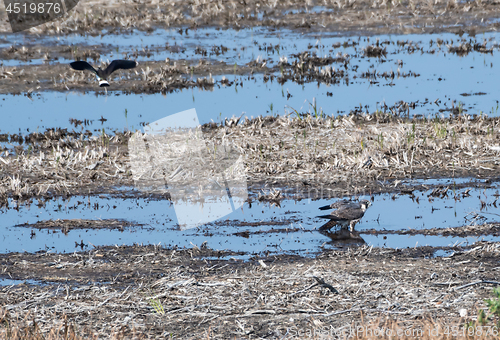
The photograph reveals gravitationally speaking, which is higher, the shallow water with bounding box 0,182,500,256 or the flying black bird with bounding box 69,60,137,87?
the flying black bird with bounding box 69,60,137,87

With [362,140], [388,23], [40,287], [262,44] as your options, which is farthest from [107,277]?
[388,23]

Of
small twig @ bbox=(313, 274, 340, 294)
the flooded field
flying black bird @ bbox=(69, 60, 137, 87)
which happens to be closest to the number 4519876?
the flooded field

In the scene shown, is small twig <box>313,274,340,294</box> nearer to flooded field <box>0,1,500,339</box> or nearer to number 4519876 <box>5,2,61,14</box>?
flooded field <box>0,1,500,339</box>

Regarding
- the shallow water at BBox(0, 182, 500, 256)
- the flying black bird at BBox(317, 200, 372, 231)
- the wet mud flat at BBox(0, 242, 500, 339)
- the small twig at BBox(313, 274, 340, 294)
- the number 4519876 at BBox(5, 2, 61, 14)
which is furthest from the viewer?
the number 4519876 at BBox(5, 2, 61, 14)

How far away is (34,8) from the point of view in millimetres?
27609

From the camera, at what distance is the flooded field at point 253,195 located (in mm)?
6930

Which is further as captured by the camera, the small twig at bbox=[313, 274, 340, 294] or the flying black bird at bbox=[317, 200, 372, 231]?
the flying black bird at bbox=[317, 200, 372, 231]

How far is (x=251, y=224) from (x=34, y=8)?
20.5m

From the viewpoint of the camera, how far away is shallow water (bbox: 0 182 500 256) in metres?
9.26

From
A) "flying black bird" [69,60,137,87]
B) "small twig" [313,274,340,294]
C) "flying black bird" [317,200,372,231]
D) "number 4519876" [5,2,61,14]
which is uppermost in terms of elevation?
"number 4519876" [5,2,61,14]

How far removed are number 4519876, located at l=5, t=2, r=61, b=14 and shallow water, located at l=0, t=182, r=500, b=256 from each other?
57.6 ft

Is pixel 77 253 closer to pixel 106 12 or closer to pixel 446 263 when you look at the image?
pixel 446 263

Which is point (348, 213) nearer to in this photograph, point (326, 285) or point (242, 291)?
point (326, 285)

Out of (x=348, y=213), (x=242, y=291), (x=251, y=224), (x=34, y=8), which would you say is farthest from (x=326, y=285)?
(x=34, y=8)
